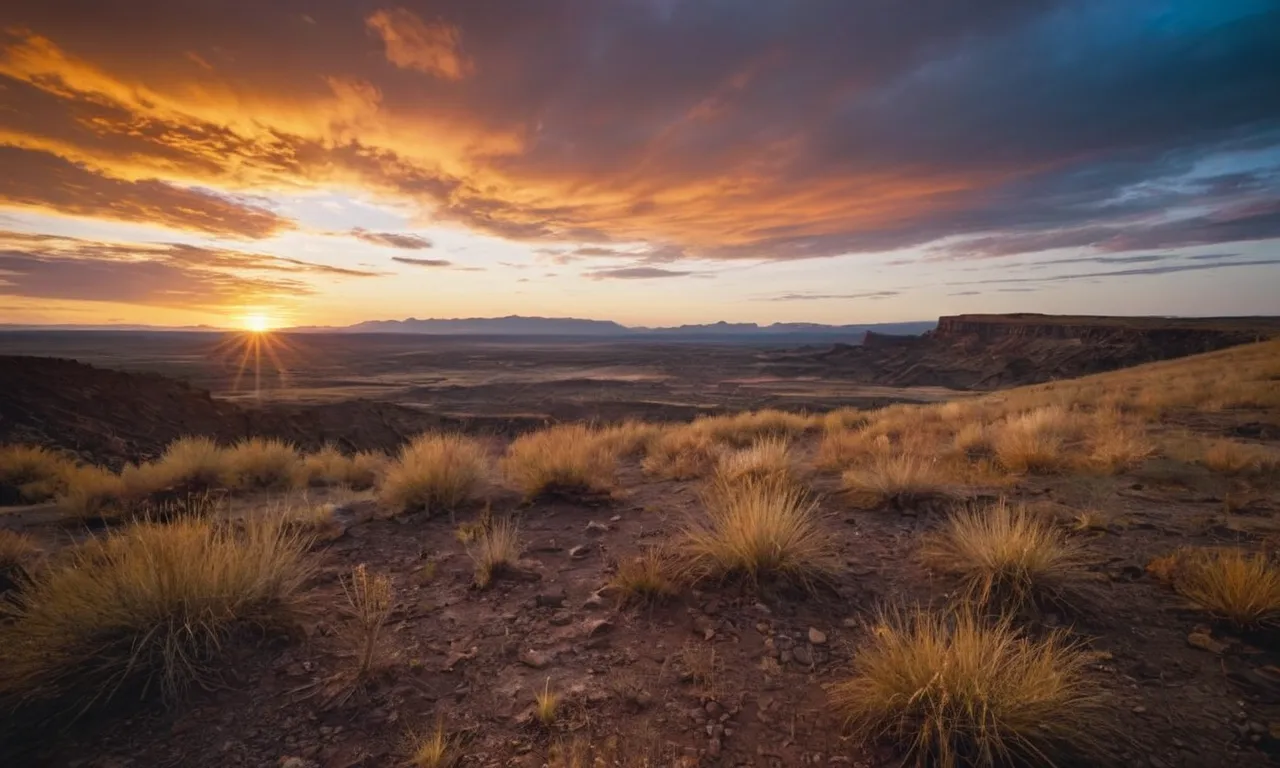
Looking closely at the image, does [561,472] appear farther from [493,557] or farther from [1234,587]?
[1234,587]

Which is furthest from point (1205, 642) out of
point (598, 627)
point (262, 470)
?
point (262, 470)

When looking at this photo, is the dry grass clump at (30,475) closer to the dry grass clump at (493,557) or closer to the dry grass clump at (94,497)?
the dry grass clump at (94,497)

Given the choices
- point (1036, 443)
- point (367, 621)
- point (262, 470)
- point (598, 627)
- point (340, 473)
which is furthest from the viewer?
point (340, 473)

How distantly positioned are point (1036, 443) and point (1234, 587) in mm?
5294

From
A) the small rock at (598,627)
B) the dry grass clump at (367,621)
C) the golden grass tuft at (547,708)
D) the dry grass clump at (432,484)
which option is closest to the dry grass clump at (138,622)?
the dry grass clump at (367,621)

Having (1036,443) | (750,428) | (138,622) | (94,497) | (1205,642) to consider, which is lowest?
(750,428)

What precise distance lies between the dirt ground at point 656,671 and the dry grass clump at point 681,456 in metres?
3.28

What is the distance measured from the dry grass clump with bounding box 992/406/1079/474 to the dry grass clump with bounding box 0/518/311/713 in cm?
904

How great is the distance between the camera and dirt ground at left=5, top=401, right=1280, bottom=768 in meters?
2.79

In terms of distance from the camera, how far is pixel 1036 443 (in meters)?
8.39

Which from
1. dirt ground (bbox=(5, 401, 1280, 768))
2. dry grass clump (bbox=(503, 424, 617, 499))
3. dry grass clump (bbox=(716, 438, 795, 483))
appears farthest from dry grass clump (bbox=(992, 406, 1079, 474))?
dry grass clump (bbox=(503, 424, 617, 499))

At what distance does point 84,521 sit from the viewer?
7223 millimetres

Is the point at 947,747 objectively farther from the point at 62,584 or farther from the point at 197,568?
the point at 62,584

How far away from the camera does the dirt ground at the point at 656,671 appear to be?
279 cm
